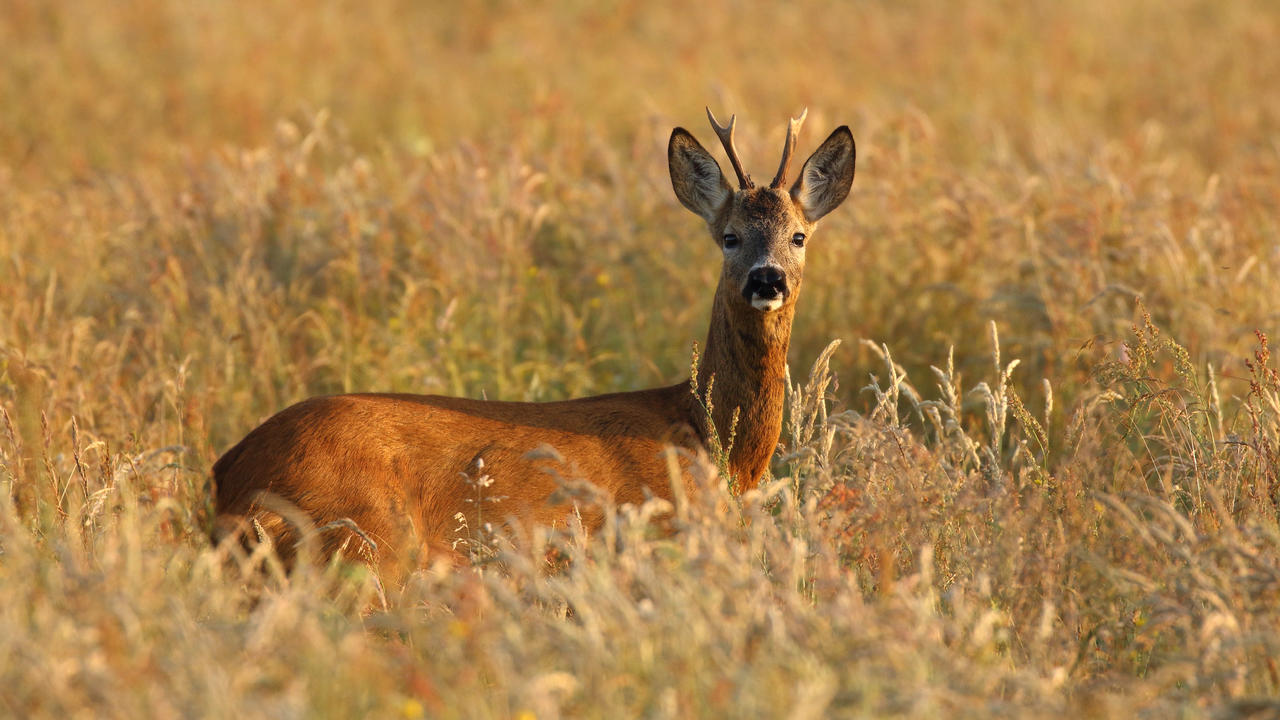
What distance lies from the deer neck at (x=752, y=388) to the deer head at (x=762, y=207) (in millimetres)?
70

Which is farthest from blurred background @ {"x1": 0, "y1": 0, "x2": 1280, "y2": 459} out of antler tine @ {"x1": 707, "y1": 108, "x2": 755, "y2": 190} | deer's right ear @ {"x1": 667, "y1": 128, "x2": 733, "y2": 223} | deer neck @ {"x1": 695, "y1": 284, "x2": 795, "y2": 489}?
antler tine @ {"x1": 707, "y1": 108, "x2": 755, "y2": 190}

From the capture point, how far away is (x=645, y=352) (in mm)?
7191

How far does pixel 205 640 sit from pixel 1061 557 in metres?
2.32

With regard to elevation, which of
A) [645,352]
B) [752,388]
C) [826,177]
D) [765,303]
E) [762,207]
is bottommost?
[645,352]

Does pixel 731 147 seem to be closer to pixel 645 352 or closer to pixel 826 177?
pixel 826 177

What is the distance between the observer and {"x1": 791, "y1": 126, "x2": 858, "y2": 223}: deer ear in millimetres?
5637

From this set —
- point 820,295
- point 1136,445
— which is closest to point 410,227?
point 820,295

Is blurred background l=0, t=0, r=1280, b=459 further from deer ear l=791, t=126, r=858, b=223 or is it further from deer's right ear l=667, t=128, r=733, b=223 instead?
deer's right ear l=667, t=128, r=733, b=223

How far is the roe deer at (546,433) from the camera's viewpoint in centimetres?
454

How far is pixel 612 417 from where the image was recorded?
5141 millimetres

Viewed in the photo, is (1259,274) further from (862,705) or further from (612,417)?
(862,705)

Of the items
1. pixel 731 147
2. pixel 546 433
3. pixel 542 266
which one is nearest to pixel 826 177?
pixel 731 147

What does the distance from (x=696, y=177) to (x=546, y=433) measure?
57.5 inches

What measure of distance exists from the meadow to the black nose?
1.47 feet
